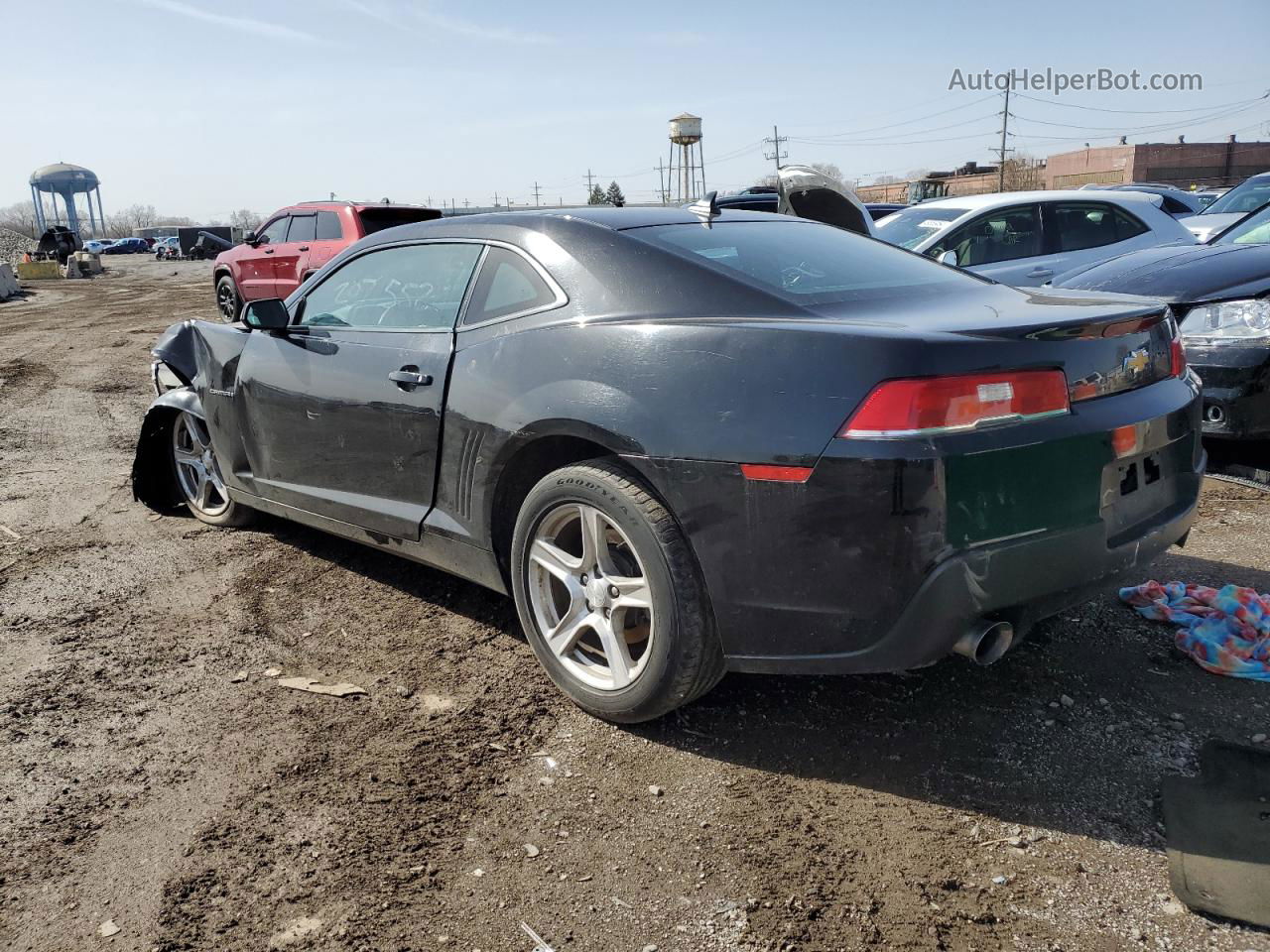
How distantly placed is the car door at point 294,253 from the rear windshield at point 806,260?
35.8 feet

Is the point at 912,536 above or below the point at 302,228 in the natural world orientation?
below

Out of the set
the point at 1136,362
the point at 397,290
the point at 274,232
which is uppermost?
the point at 274,232

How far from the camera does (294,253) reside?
1378 cm

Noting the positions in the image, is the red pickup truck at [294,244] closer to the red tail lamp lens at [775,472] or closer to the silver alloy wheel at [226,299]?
the silver alloy wheel at [226,299]

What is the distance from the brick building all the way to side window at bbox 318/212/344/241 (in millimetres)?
60322

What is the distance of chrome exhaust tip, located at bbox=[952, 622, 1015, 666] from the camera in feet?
8.09

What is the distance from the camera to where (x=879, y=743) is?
2.87 metres

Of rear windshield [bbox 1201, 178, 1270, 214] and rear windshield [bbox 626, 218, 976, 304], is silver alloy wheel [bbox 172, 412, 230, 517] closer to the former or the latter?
rear windshield [bbox 626, 218, 976, 304]

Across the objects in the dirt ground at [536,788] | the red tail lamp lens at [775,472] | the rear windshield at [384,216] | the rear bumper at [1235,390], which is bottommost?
the dirt ground at [536,788]

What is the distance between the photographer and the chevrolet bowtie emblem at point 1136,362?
108 inches

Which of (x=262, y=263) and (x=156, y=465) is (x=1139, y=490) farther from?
(x=262, y=263)

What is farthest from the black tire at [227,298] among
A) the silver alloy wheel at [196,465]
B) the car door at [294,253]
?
the silver alloy wheel at [196,465]

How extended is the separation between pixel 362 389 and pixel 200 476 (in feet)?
6.34

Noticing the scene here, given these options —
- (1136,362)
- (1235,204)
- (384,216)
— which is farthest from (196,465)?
(1235,204)
